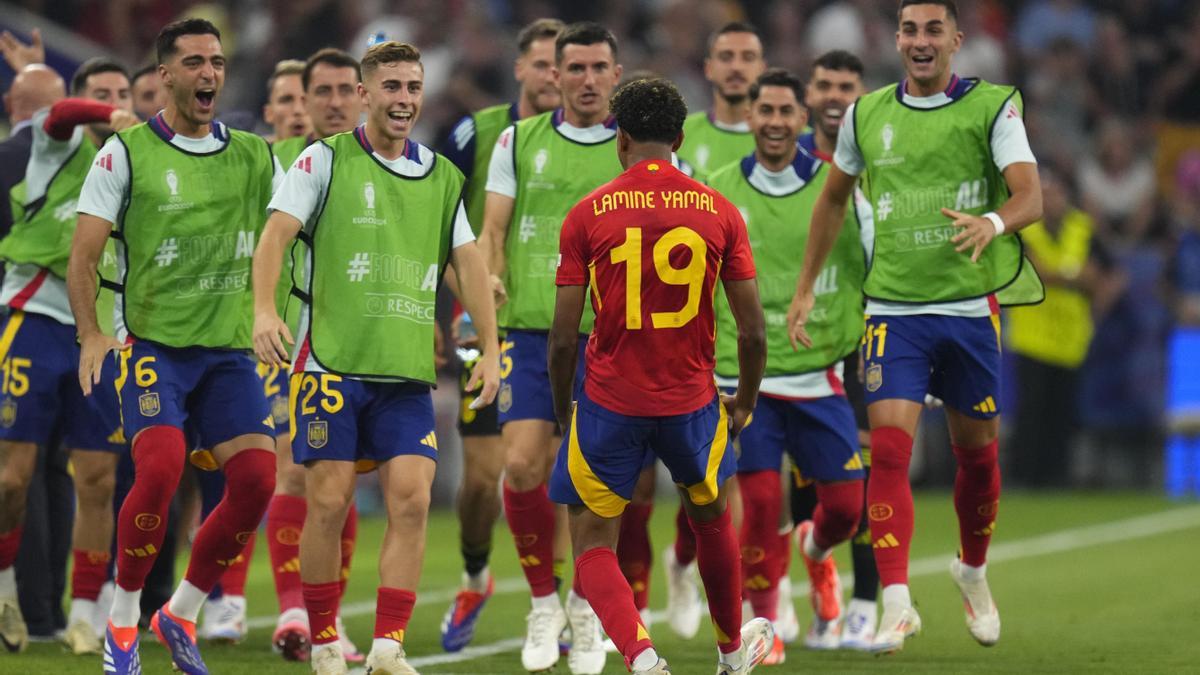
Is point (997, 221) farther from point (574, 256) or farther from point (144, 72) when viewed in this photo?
point (144, 72)

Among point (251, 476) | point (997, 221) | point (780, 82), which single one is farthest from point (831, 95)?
point (251, 476)

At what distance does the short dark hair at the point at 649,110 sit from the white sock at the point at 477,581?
3497mm

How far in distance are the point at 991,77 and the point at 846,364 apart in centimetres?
1092

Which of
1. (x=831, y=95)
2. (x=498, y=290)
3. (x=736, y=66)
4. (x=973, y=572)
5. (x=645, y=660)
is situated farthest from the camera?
(x=736, y=66)

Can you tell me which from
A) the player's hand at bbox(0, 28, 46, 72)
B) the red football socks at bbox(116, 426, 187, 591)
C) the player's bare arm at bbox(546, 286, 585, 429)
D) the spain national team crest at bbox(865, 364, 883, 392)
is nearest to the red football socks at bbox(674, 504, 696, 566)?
the spain national team crest at bbox(865, 364, 883, 392)

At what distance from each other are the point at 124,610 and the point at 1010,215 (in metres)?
4.14

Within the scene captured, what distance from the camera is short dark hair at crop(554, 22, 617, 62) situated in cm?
1012

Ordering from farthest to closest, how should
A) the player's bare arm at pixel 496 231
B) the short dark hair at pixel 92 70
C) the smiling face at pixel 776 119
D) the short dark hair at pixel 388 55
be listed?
the short dark hair at pixel 92 70
the smiling face at pixel 776 119
the player's bare arm at pixel 496 231
the short dark hair at pixel 388 55

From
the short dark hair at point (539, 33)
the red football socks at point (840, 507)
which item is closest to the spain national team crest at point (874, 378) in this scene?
the red football socks at point (840, 507)

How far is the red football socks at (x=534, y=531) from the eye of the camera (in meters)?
9.85

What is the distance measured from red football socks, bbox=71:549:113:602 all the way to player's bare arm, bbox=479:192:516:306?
227 centimetres

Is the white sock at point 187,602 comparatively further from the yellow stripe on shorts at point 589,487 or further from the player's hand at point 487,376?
the yellow stripe on shorts at point 589,487

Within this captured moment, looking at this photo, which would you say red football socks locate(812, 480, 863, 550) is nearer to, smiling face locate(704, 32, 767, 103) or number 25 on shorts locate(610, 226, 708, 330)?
smiling face locate(704, 32, 767, 103)

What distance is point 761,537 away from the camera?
33.7 feet
